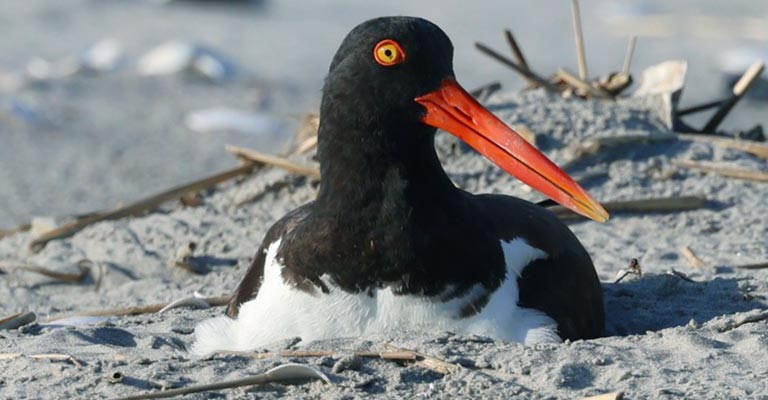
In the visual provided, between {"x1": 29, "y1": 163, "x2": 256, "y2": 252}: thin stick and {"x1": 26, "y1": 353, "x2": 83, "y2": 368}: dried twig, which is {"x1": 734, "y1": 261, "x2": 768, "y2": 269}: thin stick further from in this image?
{"x1": 26, "y1": 353, "x2": 83, "y2": 368}: dried twig

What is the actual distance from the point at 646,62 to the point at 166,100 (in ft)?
13.0

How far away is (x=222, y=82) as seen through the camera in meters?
11.5

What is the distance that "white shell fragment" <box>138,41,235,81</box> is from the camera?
38.2 ft

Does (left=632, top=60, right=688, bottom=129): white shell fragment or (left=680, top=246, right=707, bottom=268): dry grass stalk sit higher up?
(left=632, top=60, right=688, bottom=129): white shell fragment

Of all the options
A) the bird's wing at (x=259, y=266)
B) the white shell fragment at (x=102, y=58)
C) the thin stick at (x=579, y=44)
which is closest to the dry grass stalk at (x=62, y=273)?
the bird's wing at (x=259, y=266)

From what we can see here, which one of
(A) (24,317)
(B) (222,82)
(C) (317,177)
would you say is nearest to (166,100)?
(B) (222,82)

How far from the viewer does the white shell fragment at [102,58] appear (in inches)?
466

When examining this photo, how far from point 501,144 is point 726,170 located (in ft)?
7.98

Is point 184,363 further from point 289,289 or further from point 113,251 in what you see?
point 113,251

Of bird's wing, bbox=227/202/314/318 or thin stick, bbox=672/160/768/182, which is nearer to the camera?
bird's wing, bbox=227/202/314/318

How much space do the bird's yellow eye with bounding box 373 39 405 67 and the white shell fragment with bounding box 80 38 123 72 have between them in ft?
26.5

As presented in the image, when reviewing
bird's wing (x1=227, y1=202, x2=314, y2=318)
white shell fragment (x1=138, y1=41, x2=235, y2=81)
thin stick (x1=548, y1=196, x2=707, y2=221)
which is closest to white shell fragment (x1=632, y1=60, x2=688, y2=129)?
thin stick (x1=548, y1=196, x2=707, y2=221)

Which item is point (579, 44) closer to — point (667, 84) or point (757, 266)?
point (667, 84)

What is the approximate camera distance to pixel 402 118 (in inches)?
162
